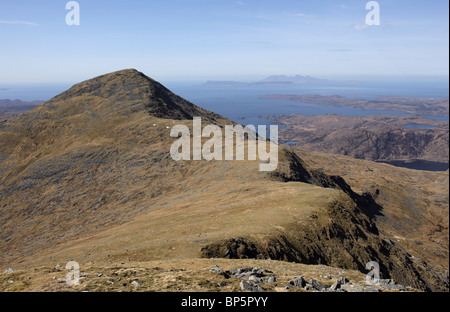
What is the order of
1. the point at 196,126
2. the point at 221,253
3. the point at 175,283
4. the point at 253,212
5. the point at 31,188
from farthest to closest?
1. the point at 196,126
2. the point at 31,188
3. the point at 253,212
4. the point at 221,253
5. the point at 175,283

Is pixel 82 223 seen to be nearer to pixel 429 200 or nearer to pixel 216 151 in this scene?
pixel 216 151

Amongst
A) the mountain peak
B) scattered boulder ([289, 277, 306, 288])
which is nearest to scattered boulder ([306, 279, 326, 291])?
scattered boulder ([289, 277, 306, 288])

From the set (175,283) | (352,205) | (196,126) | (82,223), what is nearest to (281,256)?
(175,283)

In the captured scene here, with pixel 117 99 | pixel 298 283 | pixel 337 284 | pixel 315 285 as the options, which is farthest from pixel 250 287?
pixel 117 99

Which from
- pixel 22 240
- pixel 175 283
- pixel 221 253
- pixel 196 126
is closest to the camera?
pixel 175 283

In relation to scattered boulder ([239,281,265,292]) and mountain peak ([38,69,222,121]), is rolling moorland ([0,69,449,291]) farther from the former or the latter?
mountain peak ([38,69,222,121])
